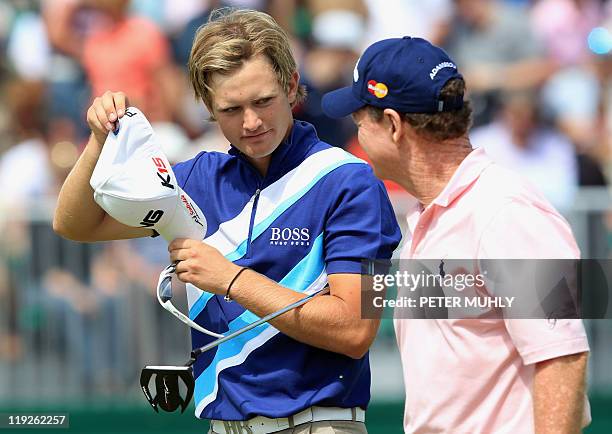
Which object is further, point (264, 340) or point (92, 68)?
point (92, 68)

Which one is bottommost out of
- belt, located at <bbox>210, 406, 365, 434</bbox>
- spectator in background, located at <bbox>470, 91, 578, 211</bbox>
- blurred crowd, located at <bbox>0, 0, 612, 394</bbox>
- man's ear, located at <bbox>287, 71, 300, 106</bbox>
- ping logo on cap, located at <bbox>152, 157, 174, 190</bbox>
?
belt, located at <bbox>210, 406, 365, 434</bbox>

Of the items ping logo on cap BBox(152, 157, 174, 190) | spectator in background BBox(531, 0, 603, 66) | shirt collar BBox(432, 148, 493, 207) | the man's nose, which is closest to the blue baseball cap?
shirt collar BBox(432, 148, 493, 207)

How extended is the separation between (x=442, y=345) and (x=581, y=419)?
1.51ft

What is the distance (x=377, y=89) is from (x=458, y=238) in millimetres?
610

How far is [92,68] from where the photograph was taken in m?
9.36

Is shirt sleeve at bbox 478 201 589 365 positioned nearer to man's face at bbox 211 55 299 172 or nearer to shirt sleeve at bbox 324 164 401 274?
shirt sleeve at bbox 324 164 401 274

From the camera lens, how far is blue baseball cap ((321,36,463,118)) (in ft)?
11.7

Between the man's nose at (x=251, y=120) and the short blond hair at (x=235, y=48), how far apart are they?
0.50 ft

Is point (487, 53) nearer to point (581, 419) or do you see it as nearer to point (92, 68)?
point (92, 68)

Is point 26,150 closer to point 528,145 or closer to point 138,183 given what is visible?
point 528,145

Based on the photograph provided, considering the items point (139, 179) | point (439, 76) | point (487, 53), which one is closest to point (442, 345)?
point (439, 76)

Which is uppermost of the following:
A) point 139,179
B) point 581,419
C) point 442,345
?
point 139,179

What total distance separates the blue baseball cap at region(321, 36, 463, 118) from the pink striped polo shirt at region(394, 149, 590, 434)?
24 cm

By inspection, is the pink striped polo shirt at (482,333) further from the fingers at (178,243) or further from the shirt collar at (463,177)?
the fingers at (178,243)
